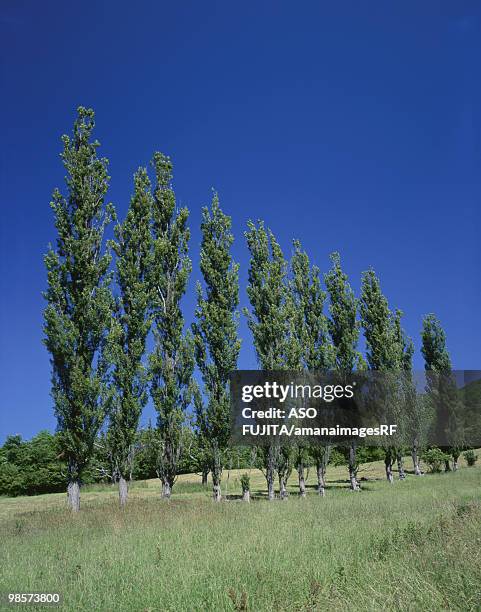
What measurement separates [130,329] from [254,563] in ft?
51.2

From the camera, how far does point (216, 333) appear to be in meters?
23.5

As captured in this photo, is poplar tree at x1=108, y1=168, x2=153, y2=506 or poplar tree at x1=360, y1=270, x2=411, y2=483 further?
poplar tree at x1=360, y1=270, x2=411, y2=483

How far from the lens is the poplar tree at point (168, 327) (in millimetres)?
21547

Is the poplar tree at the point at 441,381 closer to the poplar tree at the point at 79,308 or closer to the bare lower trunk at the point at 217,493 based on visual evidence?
the bare lower trunk at the point at 217,493

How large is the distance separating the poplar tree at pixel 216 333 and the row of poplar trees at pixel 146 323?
0.05 metres

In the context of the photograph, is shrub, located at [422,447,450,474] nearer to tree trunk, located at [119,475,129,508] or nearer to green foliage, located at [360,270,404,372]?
green foliage, located at [360,270,404,372]

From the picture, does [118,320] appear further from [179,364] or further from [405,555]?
[405,555]

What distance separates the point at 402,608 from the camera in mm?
4629

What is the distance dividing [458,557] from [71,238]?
60.5 feet

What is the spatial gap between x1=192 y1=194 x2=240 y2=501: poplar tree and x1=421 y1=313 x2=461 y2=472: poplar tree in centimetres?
2756

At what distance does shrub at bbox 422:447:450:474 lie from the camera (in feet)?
133

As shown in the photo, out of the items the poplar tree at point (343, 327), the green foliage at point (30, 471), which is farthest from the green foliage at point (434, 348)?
the green foliage at point (30, 471)

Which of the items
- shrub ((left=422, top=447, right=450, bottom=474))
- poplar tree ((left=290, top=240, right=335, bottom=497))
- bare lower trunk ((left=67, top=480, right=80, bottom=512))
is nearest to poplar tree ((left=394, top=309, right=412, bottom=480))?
shrub ((left=422, top=447, right=450, bottom=474))

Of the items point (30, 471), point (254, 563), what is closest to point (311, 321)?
point (254, 563)
